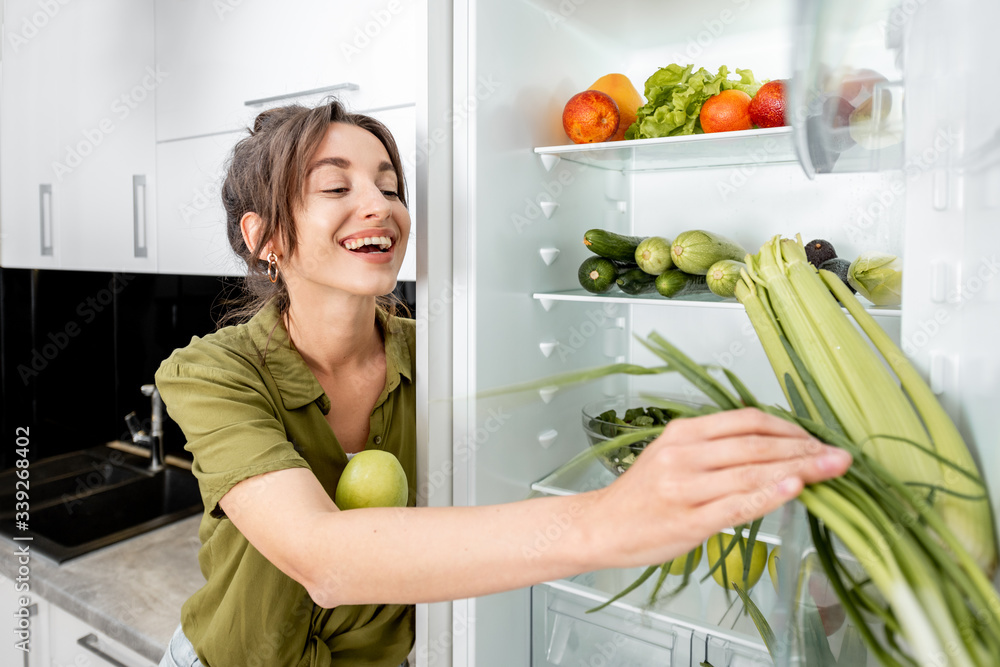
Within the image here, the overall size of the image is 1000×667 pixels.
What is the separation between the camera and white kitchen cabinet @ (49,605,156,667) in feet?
4.92

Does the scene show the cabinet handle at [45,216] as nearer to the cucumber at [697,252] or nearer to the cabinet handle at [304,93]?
the cabinet handle at [304,93]

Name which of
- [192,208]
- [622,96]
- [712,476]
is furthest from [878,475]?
[192,208]

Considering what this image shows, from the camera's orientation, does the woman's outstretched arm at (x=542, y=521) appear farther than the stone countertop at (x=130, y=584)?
No

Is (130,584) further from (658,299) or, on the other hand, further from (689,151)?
(689,151)

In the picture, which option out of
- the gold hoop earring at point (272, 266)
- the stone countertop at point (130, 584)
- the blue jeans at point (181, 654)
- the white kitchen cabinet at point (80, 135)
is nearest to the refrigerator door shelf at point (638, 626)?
the blue jeans at point (181, 654)

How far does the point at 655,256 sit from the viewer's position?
112 cm

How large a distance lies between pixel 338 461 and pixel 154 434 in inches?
56.2

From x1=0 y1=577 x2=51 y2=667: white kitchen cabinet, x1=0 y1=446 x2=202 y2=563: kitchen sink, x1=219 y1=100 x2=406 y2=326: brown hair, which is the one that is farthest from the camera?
x1=0 y1=446 x2=202 y2=563: kitchen sink

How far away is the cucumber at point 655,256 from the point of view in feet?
3.66

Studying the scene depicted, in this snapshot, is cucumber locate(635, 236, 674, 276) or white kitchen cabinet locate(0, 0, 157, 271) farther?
white kitchen cabinet locate(0, 0, 157, 271)

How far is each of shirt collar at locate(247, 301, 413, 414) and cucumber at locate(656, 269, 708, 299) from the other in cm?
46

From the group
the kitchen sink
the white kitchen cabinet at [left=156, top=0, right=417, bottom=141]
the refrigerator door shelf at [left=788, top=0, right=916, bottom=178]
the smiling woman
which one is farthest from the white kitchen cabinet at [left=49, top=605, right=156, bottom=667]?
the refrigerator door shelf at [left=788, top=0, right=916, bottom=178]

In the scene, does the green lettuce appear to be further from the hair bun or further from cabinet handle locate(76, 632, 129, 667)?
cabinet handle locate(76, 632, 129, 667)

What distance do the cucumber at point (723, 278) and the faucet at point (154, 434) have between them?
5.96 ft
